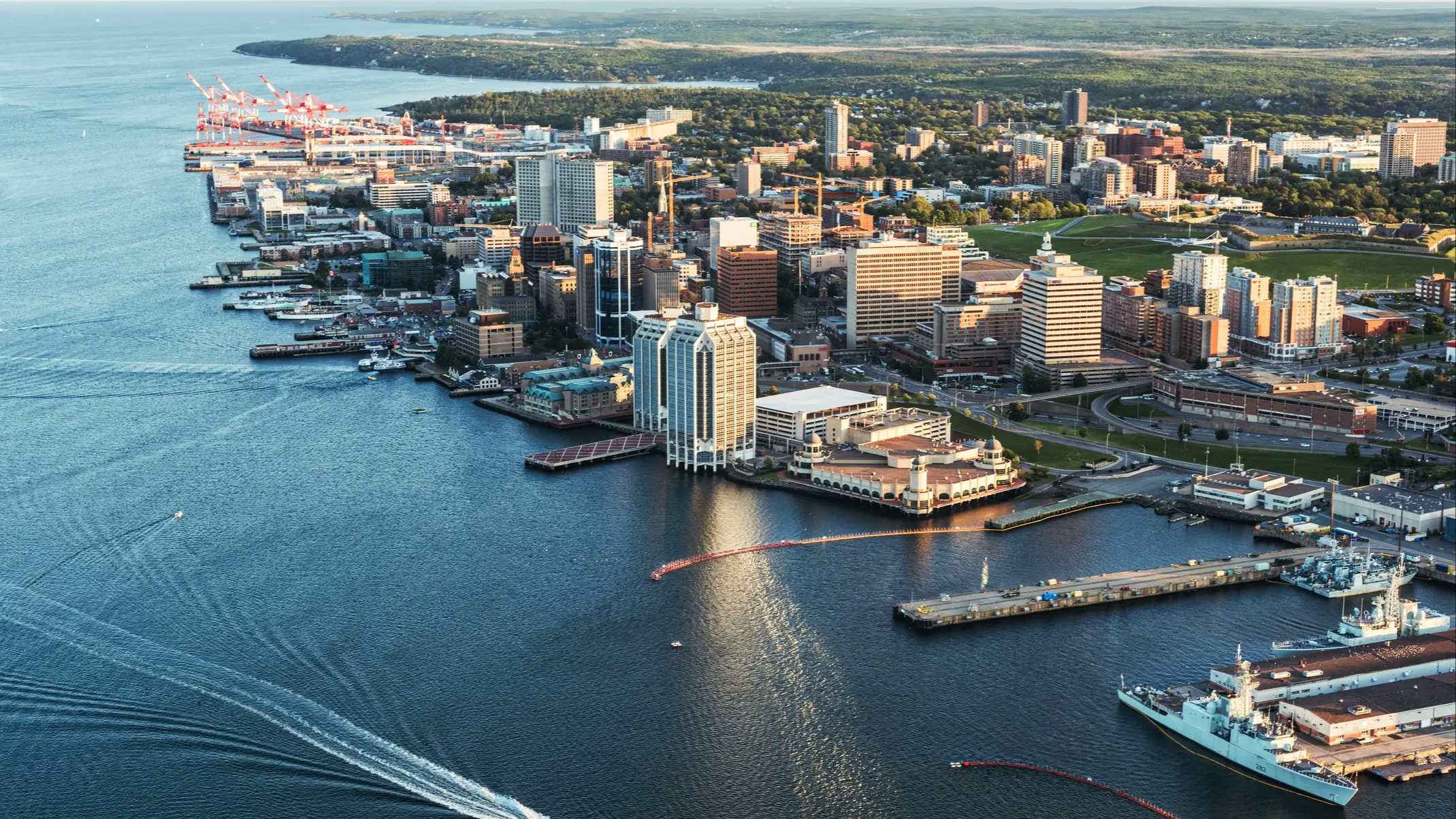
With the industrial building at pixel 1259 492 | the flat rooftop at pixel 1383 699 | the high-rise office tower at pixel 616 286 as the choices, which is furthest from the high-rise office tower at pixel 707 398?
the flat rooftop at pixel 1383 699

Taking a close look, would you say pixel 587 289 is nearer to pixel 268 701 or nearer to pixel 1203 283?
pixel 1203 283

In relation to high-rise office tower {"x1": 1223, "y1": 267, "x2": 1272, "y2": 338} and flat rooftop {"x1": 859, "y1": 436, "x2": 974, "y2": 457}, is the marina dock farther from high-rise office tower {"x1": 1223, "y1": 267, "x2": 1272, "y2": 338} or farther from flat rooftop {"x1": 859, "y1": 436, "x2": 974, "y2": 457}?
high-rise office tower {"x1": 1223, "y1": 267, "x2": 1272, "y2": 338}

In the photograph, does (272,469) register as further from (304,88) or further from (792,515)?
(304,88)

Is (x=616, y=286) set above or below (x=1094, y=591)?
above

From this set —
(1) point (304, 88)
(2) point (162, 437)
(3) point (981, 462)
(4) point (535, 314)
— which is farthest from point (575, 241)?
(1) point (304, 88)

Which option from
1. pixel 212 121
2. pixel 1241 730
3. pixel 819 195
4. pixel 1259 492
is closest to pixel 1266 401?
pixel 1259 492

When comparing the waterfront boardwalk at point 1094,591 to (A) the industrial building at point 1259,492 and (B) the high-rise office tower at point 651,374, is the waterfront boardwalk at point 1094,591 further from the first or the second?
(B) the high-rise office tower at point 651,374
